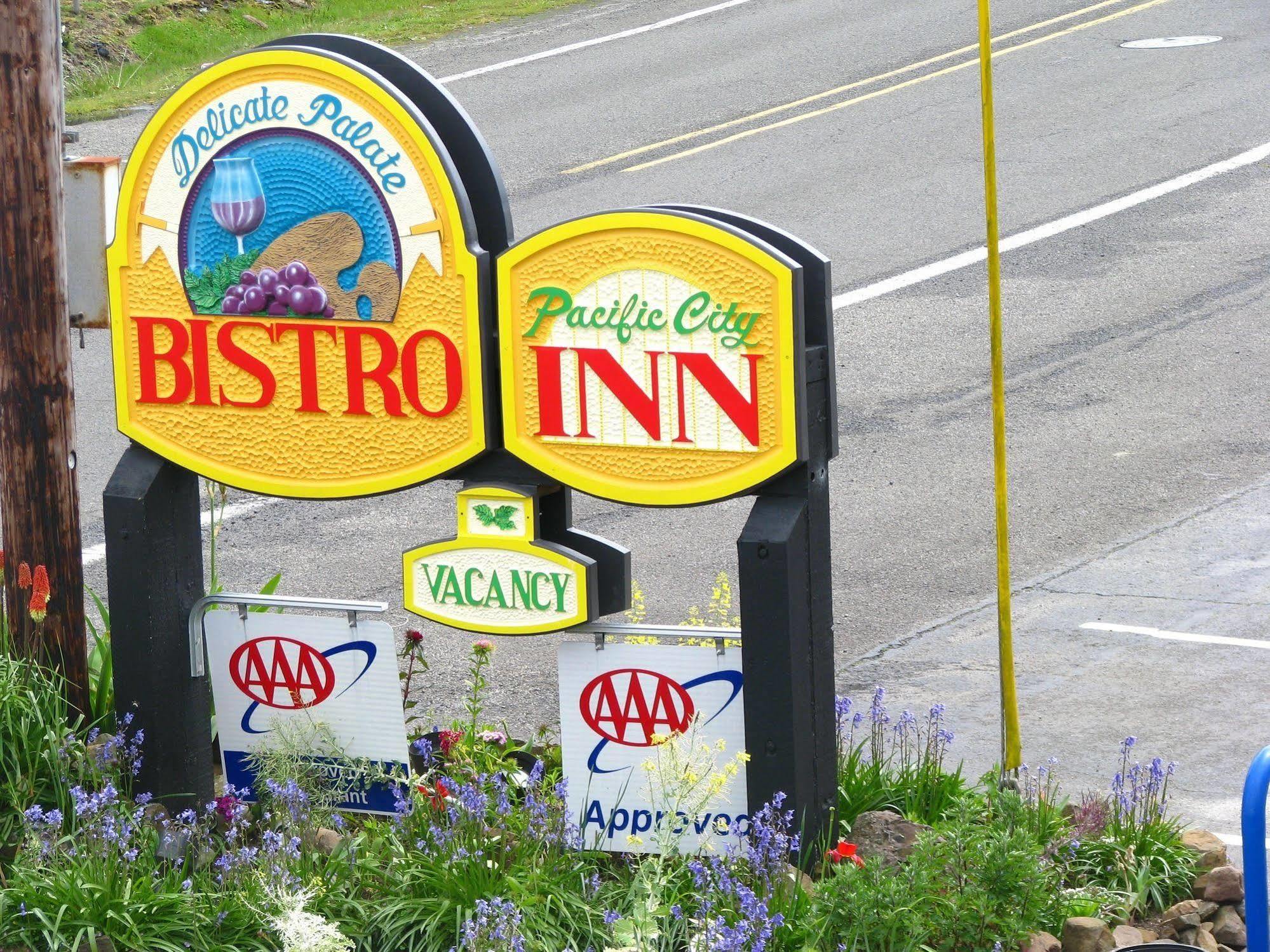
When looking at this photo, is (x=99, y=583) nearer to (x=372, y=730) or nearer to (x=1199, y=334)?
(x=372, y=730)

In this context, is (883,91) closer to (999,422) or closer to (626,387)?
(999,422)

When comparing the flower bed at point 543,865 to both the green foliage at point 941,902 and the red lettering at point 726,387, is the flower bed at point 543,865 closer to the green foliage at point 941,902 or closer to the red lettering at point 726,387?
the green foliage at point 941,902

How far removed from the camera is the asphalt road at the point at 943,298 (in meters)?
7.44

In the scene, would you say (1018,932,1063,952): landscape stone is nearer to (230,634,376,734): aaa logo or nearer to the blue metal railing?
the blue metal railing

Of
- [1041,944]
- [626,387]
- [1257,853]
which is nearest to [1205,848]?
[1041,944]

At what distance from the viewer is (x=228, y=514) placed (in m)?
9.09

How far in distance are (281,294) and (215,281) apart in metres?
0.23

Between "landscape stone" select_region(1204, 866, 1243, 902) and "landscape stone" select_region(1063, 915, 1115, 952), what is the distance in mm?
465

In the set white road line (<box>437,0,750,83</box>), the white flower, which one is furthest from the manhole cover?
the white flower

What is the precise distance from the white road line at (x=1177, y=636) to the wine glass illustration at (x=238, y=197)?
157 inches

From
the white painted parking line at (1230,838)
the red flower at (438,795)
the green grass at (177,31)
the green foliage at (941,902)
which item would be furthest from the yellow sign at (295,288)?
the green grass at (177,31)

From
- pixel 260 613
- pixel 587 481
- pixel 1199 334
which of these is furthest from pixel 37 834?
pixel 1199 334

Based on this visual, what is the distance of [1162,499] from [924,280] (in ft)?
12.9

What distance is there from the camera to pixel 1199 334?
11320mm
